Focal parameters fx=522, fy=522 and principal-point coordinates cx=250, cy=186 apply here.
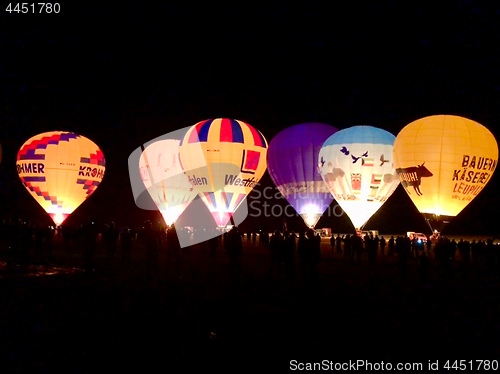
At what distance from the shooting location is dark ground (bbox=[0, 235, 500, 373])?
4.63 metres

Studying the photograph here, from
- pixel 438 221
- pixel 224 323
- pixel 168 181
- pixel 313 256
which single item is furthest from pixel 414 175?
pixel 224 323

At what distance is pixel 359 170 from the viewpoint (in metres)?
24.6

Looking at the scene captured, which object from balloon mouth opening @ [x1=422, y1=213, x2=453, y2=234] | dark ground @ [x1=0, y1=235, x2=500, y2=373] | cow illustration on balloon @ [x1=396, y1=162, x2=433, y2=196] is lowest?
dark ground @ [x1=0, y1=235, x2=500, y2=373]

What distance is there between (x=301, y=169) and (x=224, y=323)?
71.0 ft

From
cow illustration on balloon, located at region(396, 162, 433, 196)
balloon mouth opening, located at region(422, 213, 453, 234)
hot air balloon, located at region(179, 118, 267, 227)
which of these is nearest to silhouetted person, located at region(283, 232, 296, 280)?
cow illustration on balloon, located at region(396, 162, 433, 196)

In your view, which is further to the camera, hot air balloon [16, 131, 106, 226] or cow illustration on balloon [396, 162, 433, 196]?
hot air balloon [16, 131, 106, 226]

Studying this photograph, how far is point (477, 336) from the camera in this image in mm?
5754

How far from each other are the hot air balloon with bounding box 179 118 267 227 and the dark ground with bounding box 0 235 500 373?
17.6 metres

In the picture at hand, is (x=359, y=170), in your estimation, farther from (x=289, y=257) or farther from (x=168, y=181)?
(x=289, y=257)

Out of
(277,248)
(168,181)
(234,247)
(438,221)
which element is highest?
(168,181)

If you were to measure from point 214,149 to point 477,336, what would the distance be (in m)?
22.8

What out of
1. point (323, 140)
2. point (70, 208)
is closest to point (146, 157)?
point (70, 208)

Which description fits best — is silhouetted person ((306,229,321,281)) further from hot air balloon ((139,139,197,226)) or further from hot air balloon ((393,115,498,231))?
hot air balloon ((139,139,197,226))

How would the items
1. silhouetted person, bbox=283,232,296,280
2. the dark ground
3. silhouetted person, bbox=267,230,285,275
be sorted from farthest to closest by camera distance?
silhouetted person, bbox=267,230,285,275 → silhouetted person, bbox=283,232,296,280 → the dark ground
